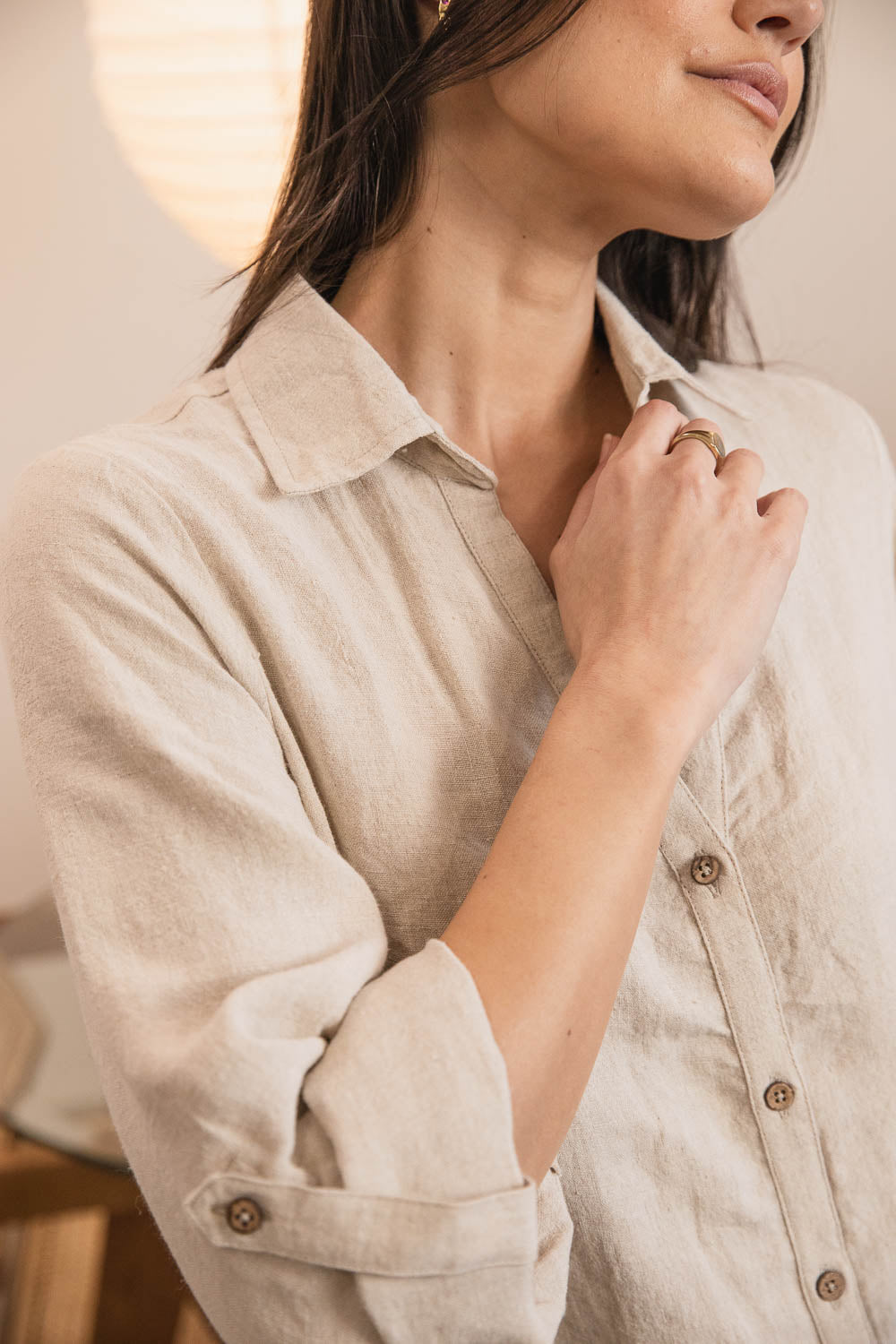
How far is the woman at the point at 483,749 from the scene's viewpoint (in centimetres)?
55

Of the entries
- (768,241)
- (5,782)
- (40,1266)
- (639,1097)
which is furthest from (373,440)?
(40,1266)

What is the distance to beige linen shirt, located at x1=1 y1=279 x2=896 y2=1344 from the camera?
1.78 ft

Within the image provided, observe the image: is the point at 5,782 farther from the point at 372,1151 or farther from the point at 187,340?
the point at 372,1151

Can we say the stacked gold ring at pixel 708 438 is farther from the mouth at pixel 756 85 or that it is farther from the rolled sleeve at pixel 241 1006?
the rolled sleeve at pixel 241 1006

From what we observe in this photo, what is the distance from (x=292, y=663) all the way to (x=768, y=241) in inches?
50.3

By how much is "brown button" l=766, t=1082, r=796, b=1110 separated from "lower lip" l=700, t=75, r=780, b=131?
64 centimetres

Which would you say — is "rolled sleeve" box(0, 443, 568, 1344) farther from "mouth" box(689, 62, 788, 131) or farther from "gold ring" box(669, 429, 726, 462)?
"mouth" box(689, 62, 788, 131)

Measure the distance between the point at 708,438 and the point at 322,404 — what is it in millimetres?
274

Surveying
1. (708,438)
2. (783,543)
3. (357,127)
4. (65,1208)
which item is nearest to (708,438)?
(708,438)

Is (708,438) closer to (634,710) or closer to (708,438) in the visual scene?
(708,438)

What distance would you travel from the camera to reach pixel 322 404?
796mm

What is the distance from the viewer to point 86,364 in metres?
2.12

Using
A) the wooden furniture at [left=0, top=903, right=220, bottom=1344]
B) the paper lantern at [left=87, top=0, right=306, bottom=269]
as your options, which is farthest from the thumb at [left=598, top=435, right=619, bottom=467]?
the paper lantern at [left=87, top=0, right=306, bottom=269]

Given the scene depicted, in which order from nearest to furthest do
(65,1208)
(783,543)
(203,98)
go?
(783,543) → (65,1208) → (203,98)
